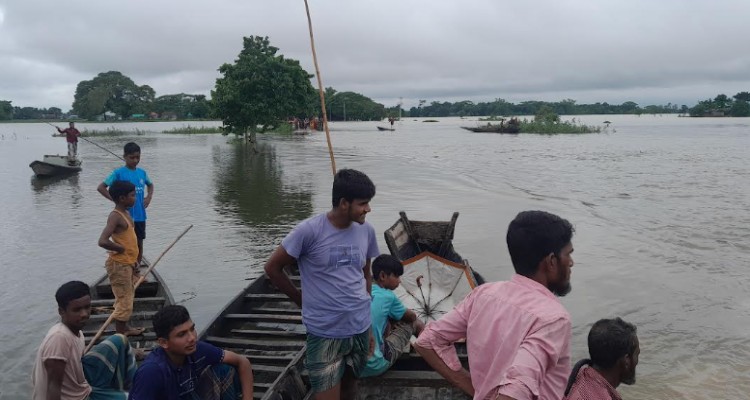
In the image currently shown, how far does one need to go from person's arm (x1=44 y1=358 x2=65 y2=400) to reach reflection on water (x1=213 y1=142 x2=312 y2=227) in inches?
392

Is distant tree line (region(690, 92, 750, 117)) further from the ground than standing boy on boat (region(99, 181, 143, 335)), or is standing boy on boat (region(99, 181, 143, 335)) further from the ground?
distant tree line (region(690, 92, 750, 117))

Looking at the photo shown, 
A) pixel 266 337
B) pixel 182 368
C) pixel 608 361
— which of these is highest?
pixel 608 361

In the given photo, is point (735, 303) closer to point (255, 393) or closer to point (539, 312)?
point (255, 393)

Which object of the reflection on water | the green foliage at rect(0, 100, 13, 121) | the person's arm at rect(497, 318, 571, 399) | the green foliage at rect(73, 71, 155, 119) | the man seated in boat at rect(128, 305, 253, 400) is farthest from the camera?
the green foliage at rect(0, 100, 13, 121)

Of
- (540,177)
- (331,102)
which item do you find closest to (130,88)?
(331,102)

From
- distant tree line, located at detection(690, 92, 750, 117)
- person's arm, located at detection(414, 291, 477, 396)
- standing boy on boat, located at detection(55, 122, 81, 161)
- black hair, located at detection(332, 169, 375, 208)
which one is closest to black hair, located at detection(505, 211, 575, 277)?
person's arm, located at detection(414, 291, 477, 396)

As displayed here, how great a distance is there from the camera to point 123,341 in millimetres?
3422

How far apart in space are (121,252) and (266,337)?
1576mm

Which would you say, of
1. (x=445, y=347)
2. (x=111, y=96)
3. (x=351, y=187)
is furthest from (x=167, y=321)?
(x=111, y=96)

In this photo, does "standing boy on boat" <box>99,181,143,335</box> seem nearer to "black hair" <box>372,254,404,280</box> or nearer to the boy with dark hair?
the boy with dark hair

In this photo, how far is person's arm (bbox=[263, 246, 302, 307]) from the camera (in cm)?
323

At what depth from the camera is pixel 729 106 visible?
373 ft

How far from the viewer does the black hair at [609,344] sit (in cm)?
240

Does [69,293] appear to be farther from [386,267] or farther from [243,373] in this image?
[386,267]
